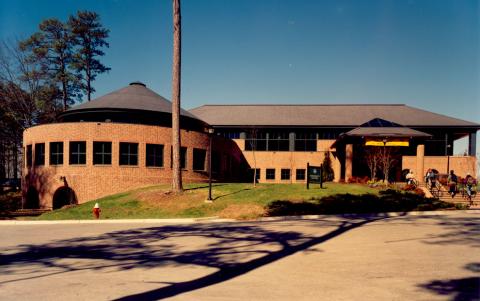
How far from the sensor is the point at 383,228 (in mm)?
12359

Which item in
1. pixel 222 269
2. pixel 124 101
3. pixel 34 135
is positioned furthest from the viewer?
pixel 124 101

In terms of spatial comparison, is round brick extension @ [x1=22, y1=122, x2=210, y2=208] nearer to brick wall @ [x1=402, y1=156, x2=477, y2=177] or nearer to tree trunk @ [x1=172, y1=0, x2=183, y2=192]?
tree trunk @ [x1=172, y1=0, x2=183, y2=192]

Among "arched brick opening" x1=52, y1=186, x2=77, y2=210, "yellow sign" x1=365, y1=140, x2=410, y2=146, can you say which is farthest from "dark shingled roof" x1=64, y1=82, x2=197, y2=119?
"yellow sign" x1=365, y1=140, x2=410, y2=146

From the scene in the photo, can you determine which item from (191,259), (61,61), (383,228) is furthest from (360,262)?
(61,61)

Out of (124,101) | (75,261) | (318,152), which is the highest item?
(124,101)

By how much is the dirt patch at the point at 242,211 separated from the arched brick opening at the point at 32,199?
19222 millimetres

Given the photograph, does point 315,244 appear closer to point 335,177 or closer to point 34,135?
point 335,177

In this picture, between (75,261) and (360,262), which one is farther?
(75,261)

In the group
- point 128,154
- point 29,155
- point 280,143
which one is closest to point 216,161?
point 128,154

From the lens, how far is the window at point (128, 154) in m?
26.7

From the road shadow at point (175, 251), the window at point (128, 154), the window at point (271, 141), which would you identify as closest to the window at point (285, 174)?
the window at point (271, 141)

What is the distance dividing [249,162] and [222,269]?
107 ft

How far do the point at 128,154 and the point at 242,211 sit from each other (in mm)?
13270

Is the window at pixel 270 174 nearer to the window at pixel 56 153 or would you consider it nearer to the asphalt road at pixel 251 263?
the window at pixel 56 153
